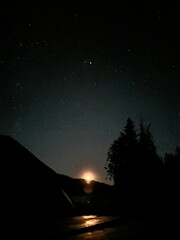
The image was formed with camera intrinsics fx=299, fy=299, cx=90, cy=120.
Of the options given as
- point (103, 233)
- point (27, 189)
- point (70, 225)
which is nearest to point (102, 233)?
point (103, 233)

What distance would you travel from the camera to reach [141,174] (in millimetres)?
44875

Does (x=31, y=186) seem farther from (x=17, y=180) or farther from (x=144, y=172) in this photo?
(x=144, y=172)

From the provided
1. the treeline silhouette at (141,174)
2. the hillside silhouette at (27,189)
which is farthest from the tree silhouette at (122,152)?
the hillside silhouette at (27,189)

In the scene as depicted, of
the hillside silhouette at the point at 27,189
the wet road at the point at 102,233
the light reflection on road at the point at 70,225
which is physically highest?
the hillside silhouette at the point at 27,189

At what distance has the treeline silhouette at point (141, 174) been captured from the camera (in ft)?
119

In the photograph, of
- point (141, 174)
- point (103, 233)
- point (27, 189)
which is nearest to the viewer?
point (103, 233)

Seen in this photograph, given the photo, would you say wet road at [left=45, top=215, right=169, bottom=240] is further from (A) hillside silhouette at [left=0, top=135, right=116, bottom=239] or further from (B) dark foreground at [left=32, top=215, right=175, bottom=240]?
(A) hillside silhouette at [left=0, top=135, right=116, bottom=239]

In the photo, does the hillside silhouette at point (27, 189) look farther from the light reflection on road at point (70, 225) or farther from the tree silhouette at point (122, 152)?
the tree silhouette at point (122, 152)

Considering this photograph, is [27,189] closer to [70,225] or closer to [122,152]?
[70,225]

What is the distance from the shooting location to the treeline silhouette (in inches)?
1425

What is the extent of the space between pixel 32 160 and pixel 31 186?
2430 millimetres

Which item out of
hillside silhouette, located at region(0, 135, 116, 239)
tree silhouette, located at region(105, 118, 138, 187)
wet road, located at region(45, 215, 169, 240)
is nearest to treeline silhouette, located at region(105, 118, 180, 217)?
tree silhouette, located at region(105, 118, 138, 187)

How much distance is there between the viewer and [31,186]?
21719 mm

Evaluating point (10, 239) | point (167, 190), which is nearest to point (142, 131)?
point (167, 190)
